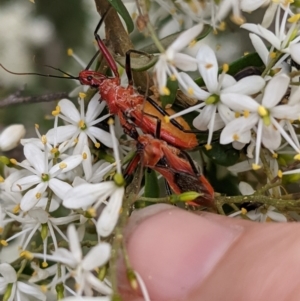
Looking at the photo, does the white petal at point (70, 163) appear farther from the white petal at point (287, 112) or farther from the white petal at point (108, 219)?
the white petal at point (287, 112)

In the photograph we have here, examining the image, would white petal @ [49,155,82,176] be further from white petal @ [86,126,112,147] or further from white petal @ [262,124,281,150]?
white petal @ [262,124,281,150]

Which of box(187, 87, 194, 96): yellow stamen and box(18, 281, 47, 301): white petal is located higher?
box(187, 87, 194, 96): yellow stamen

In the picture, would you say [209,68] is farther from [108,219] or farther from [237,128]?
[108,219]

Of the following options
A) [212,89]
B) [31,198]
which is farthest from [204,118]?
[31,198]

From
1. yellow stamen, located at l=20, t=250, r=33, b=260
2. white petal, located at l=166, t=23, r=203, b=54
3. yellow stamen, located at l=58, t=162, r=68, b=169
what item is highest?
white petal, located at l=166, t=23, r=203, b=54

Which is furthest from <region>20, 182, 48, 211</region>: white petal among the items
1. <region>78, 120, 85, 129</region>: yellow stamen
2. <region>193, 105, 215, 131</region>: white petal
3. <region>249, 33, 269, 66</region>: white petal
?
<region>249, 33, 269, 66</region>: white petal

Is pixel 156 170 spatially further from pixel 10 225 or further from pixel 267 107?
pixel 10 225
